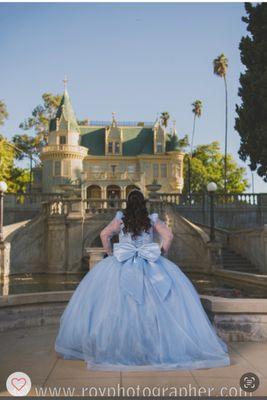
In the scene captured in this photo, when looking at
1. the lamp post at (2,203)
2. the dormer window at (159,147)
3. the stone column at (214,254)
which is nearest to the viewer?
the lamp post at (2,203)

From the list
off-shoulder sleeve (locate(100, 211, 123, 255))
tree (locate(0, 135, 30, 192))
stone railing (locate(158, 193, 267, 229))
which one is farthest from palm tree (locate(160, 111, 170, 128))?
off-shoulder sleeve (locate(100, 211, 123, 255))

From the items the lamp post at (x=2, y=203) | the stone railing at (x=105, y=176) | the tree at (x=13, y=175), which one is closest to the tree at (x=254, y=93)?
the lamp post at (x=2, y=203)

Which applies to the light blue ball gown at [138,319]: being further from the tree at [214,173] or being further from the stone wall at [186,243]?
the tree at [214,173]

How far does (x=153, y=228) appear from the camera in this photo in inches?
198

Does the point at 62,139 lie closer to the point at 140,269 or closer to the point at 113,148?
the point at 113,148

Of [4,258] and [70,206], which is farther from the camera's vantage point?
[70,206]

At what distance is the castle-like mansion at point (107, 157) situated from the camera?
51281mm

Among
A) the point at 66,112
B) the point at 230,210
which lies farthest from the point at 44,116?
the point at 230,210

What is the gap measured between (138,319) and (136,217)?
1078 millimetres

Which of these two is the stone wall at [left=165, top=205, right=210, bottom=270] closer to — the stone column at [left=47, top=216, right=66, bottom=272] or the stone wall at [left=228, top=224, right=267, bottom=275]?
the stone wall at [left=228, top=224, right=267, bottom=275]

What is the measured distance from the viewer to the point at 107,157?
55719 mm

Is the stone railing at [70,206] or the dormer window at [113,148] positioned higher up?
the dormer window at [113,148]

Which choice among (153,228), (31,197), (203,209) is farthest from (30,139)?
(153,228)

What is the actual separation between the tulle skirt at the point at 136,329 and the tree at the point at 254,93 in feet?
60.1
